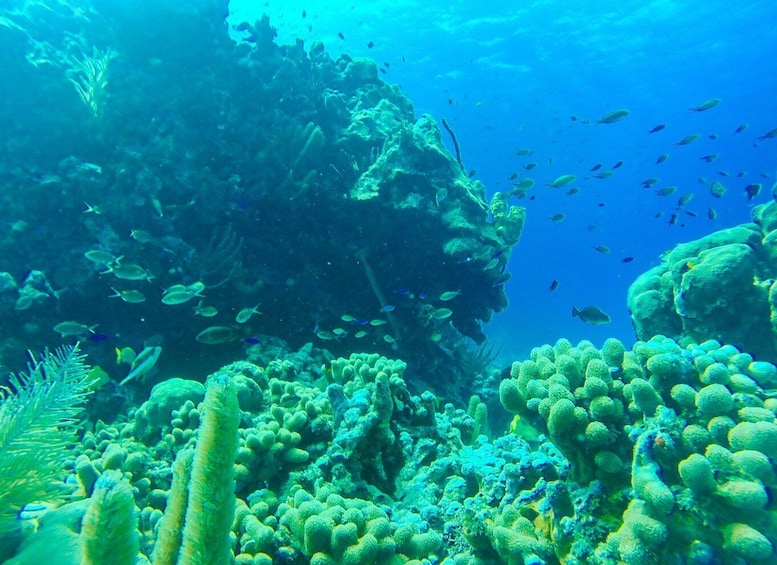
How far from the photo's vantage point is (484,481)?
3.18 meters

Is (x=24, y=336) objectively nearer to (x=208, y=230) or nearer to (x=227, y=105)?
(x=208, y=230)

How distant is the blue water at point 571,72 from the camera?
1137 inches

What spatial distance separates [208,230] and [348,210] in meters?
2.94

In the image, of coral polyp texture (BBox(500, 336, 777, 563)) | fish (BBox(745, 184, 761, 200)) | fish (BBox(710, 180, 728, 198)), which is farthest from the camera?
fish (BBox(710, 180, 728, 198))

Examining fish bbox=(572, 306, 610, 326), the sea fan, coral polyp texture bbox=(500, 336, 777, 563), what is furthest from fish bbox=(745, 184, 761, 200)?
the sea fan

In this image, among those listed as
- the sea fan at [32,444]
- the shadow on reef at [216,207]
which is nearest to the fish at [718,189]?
the shadow on reef at [216,207]

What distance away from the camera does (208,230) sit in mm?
8594

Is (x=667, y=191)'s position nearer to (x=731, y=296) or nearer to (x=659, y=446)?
(x=731, y=296)

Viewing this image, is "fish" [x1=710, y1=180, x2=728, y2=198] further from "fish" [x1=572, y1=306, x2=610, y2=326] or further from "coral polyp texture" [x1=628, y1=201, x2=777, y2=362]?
"fish" [x1=572, y1=306, x2=610, y2=326]

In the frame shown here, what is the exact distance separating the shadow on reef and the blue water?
21.6 ft

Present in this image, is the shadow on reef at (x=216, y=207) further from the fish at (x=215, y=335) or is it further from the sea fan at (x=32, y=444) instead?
the sea fan at (x=32, y=444)

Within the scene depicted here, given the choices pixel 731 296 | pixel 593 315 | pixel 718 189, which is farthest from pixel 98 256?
pixel 718 189

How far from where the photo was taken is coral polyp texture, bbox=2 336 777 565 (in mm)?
1572

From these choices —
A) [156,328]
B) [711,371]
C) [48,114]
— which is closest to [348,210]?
[156,328]
